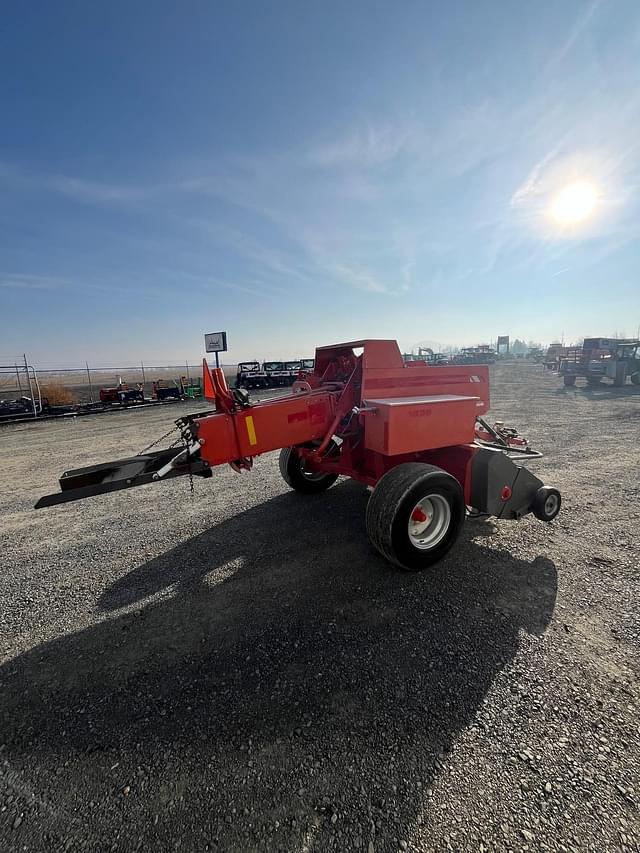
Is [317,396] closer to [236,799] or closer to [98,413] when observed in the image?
[236,799]

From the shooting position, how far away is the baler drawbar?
3.22m

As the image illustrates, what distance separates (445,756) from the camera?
1.92 meters

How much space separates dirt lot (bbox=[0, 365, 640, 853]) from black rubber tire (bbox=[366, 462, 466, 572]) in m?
0.23

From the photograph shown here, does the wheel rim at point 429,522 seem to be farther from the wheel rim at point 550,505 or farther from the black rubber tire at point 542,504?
the wheel rim at point 550,505

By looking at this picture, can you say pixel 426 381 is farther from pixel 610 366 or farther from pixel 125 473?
pixel 610 366

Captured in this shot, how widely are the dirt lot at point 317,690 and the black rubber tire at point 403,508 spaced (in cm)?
23

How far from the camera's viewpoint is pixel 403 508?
327 cm

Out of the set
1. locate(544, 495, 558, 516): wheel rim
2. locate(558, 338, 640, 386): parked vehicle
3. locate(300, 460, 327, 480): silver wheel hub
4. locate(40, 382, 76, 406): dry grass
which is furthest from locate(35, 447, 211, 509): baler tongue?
locate(558, 338, 640, 386): parked vehicle

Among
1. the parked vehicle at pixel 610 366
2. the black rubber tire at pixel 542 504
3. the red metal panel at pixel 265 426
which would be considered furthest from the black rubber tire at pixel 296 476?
the parked vehicle at pixel 610 366

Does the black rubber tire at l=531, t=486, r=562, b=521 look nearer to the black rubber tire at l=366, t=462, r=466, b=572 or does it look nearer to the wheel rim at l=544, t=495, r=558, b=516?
the wheel rim at l=544, t=495, r=558, b=516

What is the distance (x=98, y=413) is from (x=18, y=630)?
15.0 m

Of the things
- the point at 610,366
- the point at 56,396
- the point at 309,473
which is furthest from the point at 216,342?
the point at 610,366

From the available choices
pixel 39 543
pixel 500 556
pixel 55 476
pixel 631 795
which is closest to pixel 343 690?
pixel 631 795

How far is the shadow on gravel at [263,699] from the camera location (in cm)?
170
